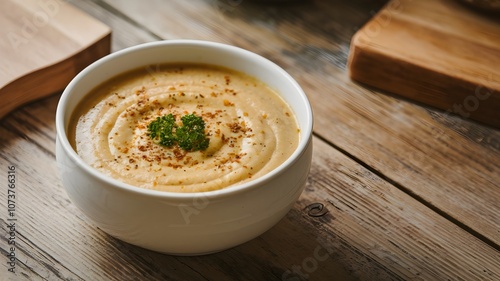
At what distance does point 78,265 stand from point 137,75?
52 cm

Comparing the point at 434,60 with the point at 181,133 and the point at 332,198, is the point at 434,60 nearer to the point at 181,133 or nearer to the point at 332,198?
the point at 332,198

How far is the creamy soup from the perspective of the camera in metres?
1.40

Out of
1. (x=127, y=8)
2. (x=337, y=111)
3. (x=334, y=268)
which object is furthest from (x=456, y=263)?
(x=127, y=8)

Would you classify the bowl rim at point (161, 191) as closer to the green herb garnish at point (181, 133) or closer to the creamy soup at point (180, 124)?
the creamy soup at point (180, 124)

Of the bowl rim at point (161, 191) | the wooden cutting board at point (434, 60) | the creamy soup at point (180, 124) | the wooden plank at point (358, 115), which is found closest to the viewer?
the bowl rim at point (161, 191)

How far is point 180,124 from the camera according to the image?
60.6 inches

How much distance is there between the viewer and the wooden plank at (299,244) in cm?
148

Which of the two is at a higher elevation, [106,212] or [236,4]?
[106,212]

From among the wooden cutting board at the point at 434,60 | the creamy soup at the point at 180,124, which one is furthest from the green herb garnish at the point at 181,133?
the wooden cutting board at the point at 434,60

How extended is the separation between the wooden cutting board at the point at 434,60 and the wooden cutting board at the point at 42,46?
0.88m

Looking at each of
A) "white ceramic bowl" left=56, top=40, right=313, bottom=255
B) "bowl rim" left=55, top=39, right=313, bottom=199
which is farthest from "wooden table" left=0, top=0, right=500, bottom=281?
"bowl rim" left=55, top=39, right=313, bottom=199

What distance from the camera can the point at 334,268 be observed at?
151 cm

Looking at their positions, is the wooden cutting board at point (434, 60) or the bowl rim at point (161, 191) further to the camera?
the wooden cutting board at point (434, 60)

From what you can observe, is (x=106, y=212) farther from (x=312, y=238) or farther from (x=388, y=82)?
(x=388, y=82)
